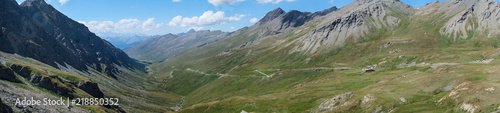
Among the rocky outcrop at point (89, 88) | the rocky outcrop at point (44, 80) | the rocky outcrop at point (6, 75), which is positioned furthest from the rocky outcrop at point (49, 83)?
the rocky outcrop at point (89, 88)

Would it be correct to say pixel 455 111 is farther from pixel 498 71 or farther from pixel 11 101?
pixel 11 101

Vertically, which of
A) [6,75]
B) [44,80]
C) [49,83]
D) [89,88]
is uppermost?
[6,75]

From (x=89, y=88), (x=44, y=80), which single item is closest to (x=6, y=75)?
(x=44, y=80)

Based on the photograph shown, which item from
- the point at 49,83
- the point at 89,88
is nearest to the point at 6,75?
the point at 49,83

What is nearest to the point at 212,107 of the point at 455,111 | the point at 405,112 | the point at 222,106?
the point at 222,106

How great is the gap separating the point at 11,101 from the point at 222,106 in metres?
57.9

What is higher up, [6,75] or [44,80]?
[6,75]

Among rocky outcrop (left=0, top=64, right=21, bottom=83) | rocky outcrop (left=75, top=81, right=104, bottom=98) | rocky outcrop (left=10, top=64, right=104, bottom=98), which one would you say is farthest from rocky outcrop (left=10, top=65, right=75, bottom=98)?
rocky outcrop (left=75, top=81, right=104, bottom=98)

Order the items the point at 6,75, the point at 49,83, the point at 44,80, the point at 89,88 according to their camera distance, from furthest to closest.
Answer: the point at 89,88 → the point at 49,83 → the point at 44,80 → the point at 6,75

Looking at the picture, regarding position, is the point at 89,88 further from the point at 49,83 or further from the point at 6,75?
the point at 6,75

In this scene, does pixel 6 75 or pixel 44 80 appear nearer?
pixel 6 75

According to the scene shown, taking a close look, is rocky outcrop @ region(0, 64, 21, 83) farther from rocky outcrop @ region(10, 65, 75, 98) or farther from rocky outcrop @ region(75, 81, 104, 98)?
rocky outcrop @ region(75, 81, 104, 98)

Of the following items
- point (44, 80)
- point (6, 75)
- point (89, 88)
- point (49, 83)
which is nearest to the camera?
point (6, 75)

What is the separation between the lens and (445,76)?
8219 cm
